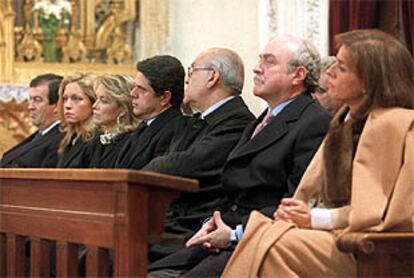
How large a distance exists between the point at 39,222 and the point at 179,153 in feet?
3.86

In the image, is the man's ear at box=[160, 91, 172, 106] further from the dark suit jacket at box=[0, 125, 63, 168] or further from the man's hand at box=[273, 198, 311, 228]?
the man's hand at box=[273, 198, 311, 228]

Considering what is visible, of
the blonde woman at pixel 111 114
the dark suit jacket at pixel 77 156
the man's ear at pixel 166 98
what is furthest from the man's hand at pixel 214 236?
the dark suit jacket at pixel 77 156

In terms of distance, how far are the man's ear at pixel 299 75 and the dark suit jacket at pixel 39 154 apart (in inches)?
98.6

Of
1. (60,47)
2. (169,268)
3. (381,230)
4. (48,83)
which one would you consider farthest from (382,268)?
(60,47)

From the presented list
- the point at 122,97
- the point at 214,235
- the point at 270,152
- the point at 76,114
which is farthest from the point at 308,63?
the point at 76,114

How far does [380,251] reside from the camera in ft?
12.2

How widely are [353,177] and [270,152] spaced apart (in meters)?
0.86

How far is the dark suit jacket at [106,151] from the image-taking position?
6125 millimetres

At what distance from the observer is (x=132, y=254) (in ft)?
12.1

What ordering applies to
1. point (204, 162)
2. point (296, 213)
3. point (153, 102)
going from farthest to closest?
point (153, 102) → point (204, 162) → point (296, 213)

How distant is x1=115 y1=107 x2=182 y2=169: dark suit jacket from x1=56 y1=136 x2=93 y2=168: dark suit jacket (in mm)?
516

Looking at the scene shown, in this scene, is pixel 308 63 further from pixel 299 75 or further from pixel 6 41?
pixel 6 41

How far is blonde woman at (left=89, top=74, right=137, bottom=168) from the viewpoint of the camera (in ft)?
20.6

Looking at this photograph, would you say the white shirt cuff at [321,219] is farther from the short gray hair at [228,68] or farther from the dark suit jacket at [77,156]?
the dark suit jacket at [77,156]
